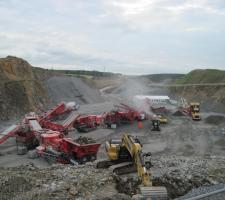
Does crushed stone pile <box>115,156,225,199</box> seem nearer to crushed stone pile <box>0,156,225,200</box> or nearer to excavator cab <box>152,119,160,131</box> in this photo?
crushed stone pile <box>0,156,225,200</box>

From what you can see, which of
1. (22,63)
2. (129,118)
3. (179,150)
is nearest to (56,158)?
(179,150)

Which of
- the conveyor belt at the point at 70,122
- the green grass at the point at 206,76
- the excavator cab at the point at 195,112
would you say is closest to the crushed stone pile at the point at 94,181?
the conveyor belt at the point at 70,122

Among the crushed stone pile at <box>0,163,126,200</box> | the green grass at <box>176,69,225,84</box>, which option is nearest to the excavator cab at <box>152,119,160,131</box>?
the crushed stone pile at <box>0,163,126,200</box>

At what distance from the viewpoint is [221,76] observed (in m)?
65.8

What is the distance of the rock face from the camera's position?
32.2 meters

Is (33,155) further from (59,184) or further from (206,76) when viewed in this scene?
(206,76)

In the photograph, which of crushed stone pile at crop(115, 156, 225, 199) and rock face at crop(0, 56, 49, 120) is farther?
rock face at crop(0, 56, 49, 120)

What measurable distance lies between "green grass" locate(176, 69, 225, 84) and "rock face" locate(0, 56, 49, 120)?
1284 inches

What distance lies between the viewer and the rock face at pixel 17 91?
32219mm

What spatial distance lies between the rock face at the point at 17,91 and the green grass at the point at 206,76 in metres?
32.6

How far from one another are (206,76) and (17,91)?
4494 cm

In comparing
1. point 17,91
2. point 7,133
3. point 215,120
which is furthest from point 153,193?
point 17,91

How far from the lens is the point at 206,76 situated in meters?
72.5

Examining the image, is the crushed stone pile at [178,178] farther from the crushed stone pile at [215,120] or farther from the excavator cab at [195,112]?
the excavator cab at [195,112]
